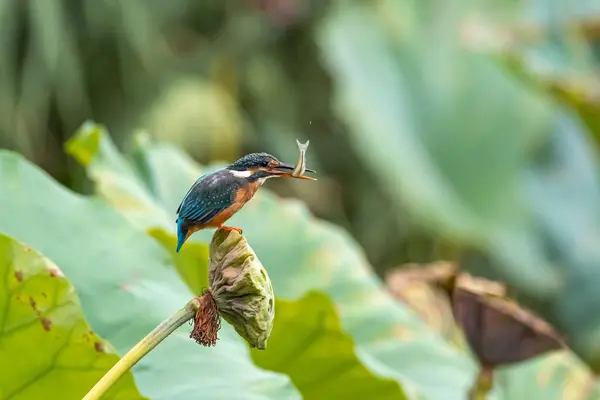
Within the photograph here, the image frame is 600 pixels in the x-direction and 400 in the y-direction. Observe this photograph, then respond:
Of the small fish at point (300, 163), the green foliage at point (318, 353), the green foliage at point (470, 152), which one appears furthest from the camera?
the green foliage at point (470, 152)

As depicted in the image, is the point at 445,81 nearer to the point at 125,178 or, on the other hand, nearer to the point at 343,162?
the point at 343,162

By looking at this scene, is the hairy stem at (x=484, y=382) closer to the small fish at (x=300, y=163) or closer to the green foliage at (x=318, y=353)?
the green foliage at (x=318, y=353)

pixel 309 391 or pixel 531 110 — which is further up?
pixel 309 391

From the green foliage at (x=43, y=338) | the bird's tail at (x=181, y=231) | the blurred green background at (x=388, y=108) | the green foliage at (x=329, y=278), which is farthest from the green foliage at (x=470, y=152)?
the bird's tail at (x=181, y=231)

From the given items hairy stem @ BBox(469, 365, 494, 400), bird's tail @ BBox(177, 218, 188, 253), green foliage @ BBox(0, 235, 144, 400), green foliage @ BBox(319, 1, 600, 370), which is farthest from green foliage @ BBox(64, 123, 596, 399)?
green foliage @ BBox(319, 1, 600, 370)

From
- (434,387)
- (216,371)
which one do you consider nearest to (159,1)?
(434,387)

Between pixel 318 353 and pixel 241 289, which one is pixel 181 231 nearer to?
pixel 241 289

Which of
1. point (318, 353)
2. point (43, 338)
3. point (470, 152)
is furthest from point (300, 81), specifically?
point (43, 338)
